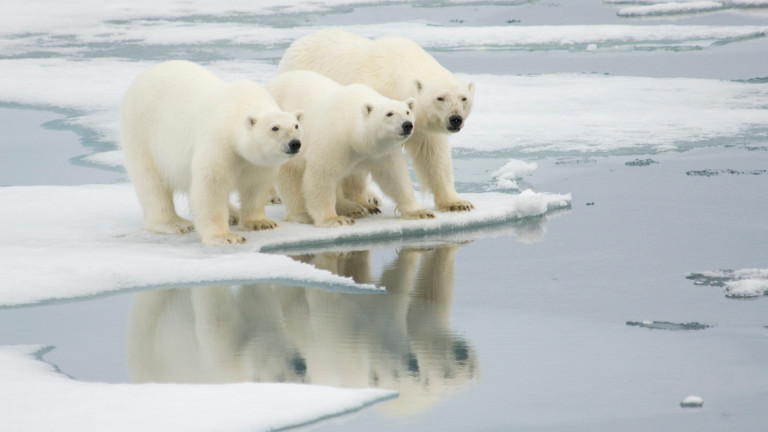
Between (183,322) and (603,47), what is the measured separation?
1244cm

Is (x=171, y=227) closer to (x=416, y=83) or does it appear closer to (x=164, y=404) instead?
(x=416, y=83)

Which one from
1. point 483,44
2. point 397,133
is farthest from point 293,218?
point 483,44

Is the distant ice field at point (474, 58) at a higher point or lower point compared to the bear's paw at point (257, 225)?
higher

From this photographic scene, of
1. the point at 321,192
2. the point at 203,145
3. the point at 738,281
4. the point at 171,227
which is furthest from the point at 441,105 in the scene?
the point at 738,281

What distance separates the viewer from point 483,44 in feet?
52.5

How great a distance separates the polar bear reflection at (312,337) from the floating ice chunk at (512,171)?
2591 millimetres

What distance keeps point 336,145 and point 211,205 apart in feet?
2.70

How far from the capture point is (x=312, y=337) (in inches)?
160

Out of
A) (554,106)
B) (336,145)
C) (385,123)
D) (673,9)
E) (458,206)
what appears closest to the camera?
(385,123)

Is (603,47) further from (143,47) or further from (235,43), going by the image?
(143,47)

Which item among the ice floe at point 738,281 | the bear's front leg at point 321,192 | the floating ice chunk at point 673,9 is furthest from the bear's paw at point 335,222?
the floating ice chunk at point 673,9

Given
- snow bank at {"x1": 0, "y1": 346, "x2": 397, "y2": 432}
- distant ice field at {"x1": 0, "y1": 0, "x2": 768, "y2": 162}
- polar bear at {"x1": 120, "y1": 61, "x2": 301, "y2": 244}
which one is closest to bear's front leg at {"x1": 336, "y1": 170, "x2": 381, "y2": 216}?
polar bear at {"x1": 120, "y1": 61, "x2": 301, "y2": 244}

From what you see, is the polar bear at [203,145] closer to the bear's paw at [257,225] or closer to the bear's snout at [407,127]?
the bear's paw at [257,225]

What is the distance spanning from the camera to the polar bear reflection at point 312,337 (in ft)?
11.9
